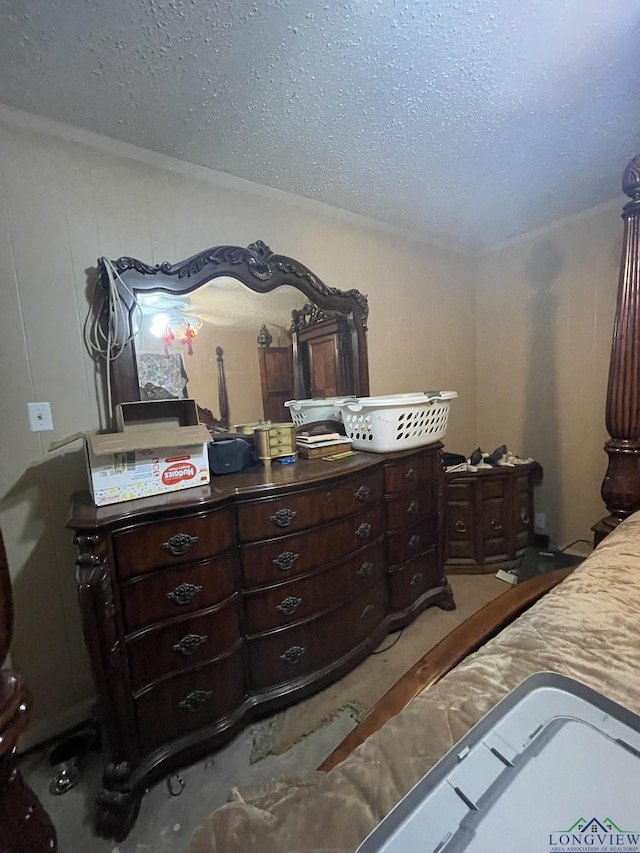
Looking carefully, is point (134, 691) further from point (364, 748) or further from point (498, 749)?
point (498, 749)

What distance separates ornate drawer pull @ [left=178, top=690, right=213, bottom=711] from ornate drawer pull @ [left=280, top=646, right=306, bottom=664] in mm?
288

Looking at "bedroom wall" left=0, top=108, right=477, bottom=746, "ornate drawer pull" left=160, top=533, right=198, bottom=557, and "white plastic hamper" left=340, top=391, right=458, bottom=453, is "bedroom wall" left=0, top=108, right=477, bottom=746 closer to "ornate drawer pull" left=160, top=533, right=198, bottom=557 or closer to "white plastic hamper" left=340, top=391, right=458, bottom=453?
"ornate drawer pull" left=160, top=533, right=198, bottom=557

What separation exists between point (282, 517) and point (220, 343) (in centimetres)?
85

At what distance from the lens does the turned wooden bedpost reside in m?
1.38

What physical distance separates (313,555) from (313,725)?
0.63m

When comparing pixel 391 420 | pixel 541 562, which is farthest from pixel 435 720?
pixel 541 562

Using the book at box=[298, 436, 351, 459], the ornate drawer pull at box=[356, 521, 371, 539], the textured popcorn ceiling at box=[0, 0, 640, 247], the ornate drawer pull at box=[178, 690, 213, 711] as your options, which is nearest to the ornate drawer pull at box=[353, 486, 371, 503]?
the ornate drawer pull at box=[356, 521, 371, 539]

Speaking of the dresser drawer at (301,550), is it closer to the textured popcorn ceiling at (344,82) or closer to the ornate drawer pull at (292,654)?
the ornate drawer pull at (292,654)

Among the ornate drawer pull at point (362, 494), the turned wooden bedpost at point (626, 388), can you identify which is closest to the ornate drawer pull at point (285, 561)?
the ornate drawer pull at point (362, 494)

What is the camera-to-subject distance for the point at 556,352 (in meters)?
2.52

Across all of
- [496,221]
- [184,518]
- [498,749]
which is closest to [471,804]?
[498,749]

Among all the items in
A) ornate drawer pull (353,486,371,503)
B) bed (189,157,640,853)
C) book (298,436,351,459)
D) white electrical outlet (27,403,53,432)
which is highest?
white electrical outlet (27,403,53,432)

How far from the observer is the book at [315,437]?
→ 1703 millimetres

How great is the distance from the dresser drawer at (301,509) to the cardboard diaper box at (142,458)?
21 centimetres
